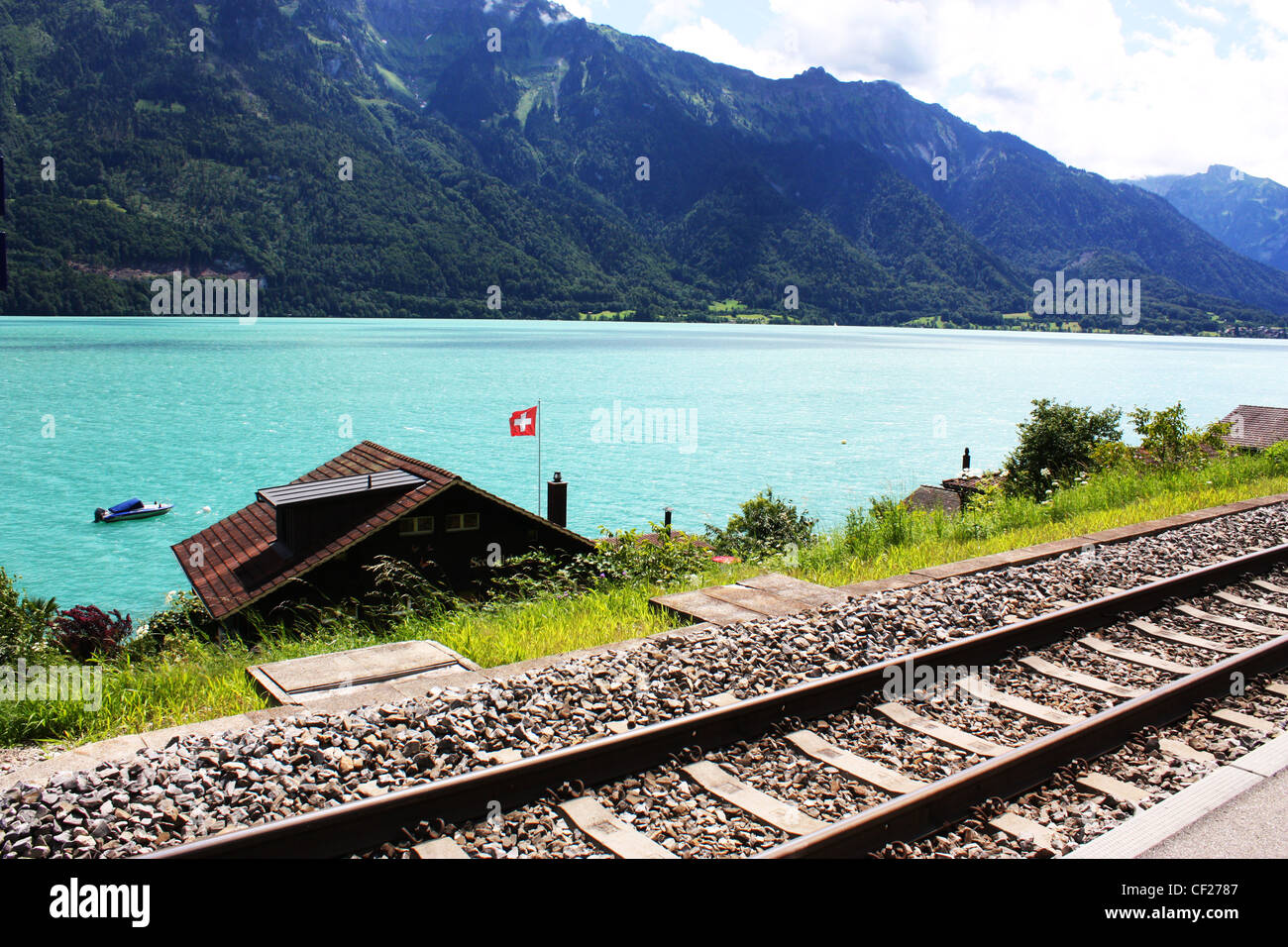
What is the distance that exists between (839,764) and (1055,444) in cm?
2219

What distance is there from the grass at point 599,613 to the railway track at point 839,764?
85.1 inches

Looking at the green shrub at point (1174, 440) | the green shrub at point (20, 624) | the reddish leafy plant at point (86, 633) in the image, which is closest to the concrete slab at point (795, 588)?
the green shrub at point (20, 624)

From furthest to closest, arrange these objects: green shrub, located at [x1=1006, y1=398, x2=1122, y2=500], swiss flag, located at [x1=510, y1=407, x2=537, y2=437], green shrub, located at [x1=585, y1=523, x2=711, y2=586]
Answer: swiss flag, located at [x1=510, y1=407, x2=537, y2=437], green shrub, located at [x1=1006, y1=398, x2=1122, y2=500], green shrub, located at [x1=585, y1=523, x2=711, y2=586]

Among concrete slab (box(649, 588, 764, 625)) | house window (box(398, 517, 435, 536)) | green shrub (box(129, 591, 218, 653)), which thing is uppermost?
concrete slab (box(649, 588, 764, 625))

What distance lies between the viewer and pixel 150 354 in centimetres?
17750

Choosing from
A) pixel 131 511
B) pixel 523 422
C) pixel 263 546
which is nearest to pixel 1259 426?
pixel 523 422

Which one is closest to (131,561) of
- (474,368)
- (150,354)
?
(474,368)

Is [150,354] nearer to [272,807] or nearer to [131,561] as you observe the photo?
[131,561]

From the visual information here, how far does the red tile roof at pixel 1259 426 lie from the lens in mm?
35062

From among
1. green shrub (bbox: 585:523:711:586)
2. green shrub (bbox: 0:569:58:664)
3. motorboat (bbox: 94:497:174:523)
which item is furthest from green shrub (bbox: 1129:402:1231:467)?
motorboat (bbox: 94:497:174:523)

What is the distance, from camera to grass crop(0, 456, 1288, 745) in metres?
6.02

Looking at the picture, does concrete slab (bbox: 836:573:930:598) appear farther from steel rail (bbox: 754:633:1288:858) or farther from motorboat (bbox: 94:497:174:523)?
motorboat (bbox: 94:497:174:523)

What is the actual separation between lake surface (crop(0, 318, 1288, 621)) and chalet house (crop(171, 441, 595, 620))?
18988 millimetres

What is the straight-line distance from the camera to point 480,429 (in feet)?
311
